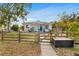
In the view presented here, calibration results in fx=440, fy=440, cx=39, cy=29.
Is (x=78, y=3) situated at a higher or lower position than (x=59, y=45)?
higher

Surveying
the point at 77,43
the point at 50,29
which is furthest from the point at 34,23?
the point at 77,43

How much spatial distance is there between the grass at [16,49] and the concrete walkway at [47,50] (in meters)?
0.06

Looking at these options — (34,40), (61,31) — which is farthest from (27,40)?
(61,31)

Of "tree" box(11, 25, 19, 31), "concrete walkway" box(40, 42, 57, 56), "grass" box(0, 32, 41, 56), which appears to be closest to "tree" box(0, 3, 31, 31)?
"tree" box(11, 25, 19, 31)

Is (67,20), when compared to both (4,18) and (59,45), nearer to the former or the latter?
(59,45)

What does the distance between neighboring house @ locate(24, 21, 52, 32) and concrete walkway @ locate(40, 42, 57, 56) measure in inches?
7.6

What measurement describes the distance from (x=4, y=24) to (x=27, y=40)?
0.36 metres

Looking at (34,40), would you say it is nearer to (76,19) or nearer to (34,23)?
(34,23)

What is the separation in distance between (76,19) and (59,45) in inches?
15.6

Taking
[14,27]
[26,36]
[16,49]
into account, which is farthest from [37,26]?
[16,49]

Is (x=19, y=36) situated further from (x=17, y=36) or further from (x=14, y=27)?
(x=14, y=27)

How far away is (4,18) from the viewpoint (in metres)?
5.61

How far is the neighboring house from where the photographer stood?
18.4ft

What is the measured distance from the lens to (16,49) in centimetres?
562
